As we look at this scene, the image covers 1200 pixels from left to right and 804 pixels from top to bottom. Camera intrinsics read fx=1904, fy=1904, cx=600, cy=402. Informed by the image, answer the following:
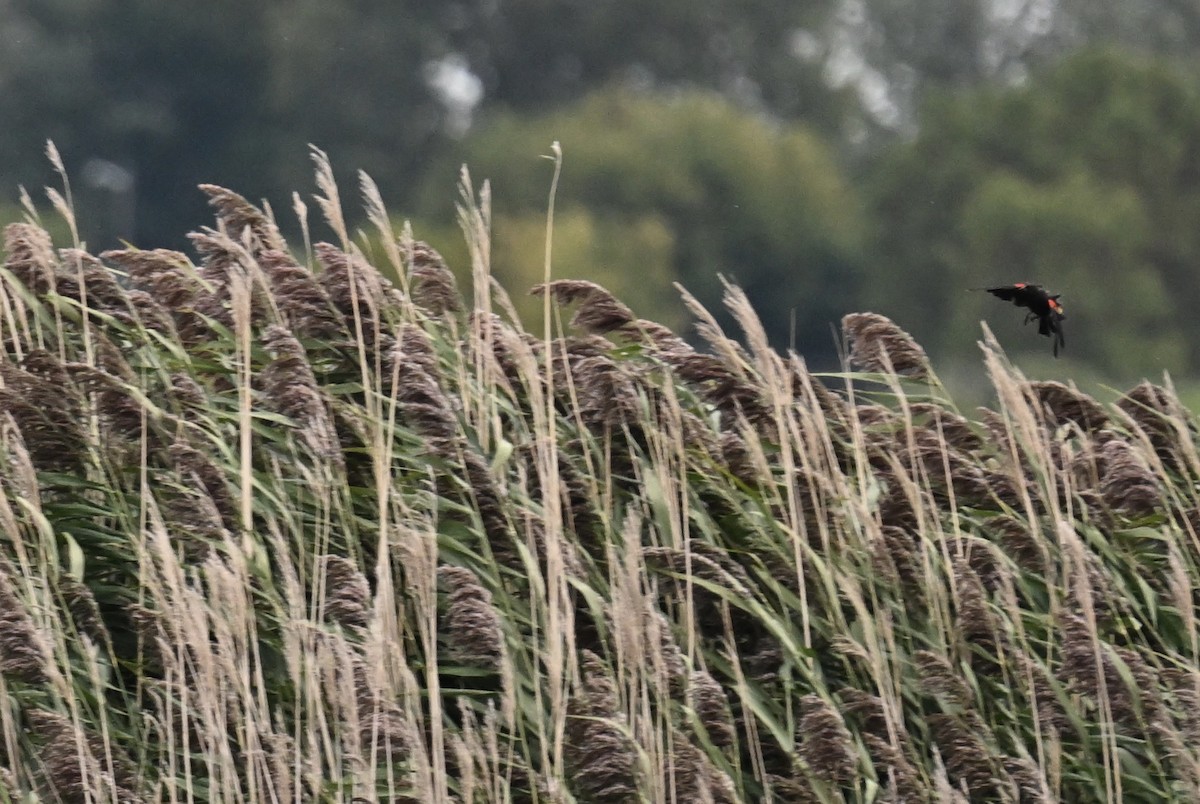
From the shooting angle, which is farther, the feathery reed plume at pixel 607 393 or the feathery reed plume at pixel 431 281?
the feathery reed plume at pixel 431 281

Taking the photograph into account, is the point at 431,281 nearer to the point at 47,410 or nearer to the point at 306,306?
the point at 306,306

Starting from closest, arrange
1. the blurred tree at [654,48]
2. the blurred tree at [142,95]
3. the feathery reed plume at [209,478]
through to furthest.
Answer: the feathery reed plume at [209,478] < the blurred tree at [142,95] < the blurred tree at [654,48]

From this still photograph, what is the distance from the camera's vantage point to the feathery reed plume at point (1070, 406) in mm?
4789

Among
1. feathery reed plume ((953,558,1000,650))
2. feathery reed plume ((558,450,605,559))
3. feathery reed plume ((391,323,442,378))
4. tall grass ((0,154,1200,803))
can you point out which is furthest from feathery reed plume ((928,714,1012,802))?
feathery reed plume ((391,323,442,378))

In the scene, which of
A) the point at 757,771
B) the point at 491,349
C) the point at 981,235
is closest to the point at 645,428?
the point at 491,349

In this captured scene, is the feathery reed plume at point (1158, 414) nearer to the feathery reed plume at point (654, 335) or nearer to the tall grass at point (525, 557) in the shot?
the tall grass at point (525, 557)

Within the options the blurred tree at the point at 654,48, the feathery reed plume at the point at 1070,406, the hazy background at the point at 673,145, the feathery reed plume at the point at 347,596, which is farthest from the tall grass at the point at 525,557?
the blurred tree at the point at 654,48

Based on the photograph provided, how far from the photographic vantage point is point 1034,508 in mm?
4379

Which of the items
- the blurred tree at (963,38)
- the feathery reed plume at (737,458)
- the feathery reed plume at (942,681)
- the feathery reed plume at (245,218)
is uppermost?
the blurred tree at (963,38)

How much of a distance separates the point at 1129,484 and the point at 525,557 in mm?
1397

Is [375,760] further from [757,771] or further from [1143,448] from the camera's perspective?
[1143,448]

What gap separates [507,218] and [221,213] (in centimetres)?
4385

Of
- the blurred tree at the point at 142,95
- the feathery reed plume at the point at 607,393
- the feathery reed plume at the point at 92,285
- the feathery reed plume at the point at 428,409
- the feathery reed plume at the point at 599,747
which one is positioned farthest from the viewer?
the blurred tree at the point at 142,95

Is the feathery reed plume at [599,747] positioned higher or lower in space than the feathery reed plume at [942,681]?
lower
